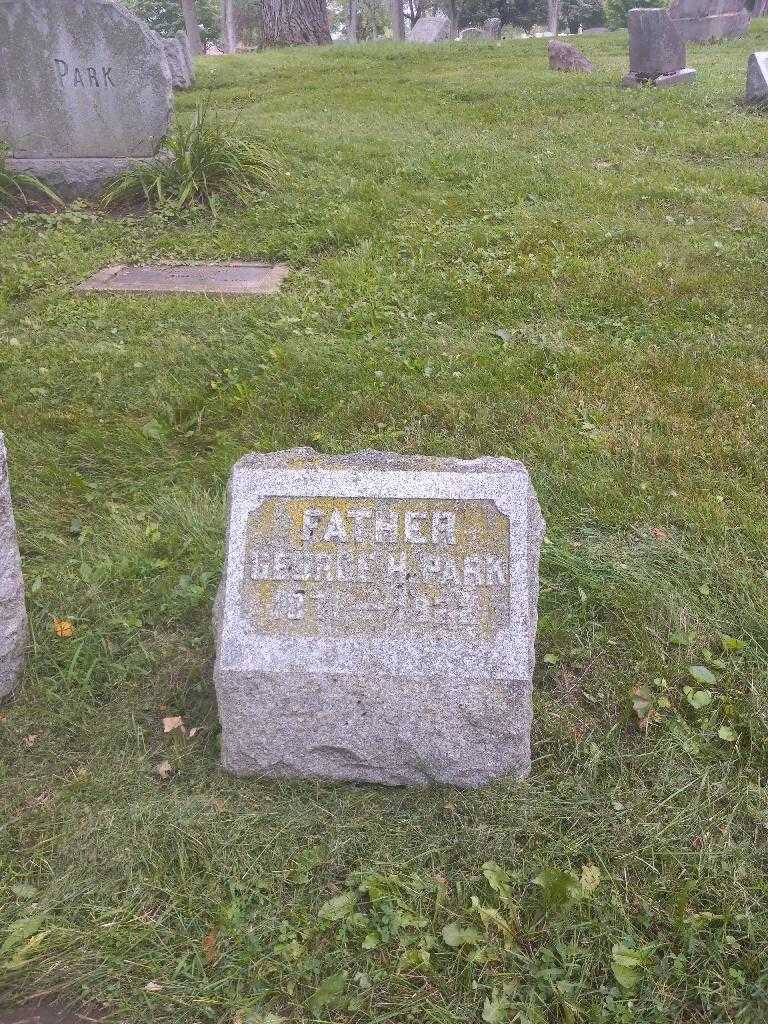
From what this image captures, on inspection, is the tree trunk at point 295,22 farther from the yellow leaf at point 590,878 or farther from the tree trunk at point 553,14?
the tree trunk at point 553,14

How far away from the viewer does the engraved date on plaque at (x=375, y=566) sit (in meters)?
2.44

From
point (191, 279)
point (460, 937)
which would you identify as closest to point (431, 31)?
point (191, 279)

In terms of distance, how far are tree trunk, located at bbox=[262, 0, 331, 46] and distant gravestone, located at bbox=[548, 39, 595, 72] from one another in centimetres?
571

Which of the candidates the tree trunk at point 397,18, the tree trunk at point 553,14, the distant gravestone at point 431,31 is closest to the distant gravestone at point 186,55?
the distant gravestone at point 431,31

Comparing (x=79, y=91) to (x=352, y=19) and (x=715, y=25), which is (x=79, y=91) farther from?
(x=352, y=19)

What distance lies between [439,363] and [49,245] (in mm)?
3597

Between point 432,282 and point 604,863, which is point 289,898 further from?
point 432,282

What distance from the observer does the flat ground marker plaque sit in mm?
5711

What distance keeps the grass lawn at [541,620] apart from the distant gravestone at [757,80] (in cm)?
327

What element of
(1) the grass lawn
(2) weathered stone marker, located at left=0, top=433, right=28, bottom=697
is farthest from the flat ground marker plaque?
(2) weathered stone marker, located at left=0, top=433, right=28, bottom=697

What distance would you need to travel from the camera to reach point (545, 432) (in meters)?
4.13

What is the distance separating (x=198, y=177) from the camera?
730cm

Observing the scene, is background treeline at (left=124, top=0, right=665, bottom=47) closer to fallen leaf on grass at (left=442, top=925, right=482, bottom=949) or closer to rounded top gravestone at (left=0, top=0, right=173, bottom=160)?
rounded top gravestone at (left=0, top=0, right=173, bottom=160)

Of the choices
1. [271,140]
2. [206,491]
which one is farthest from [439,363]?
[271,140]
